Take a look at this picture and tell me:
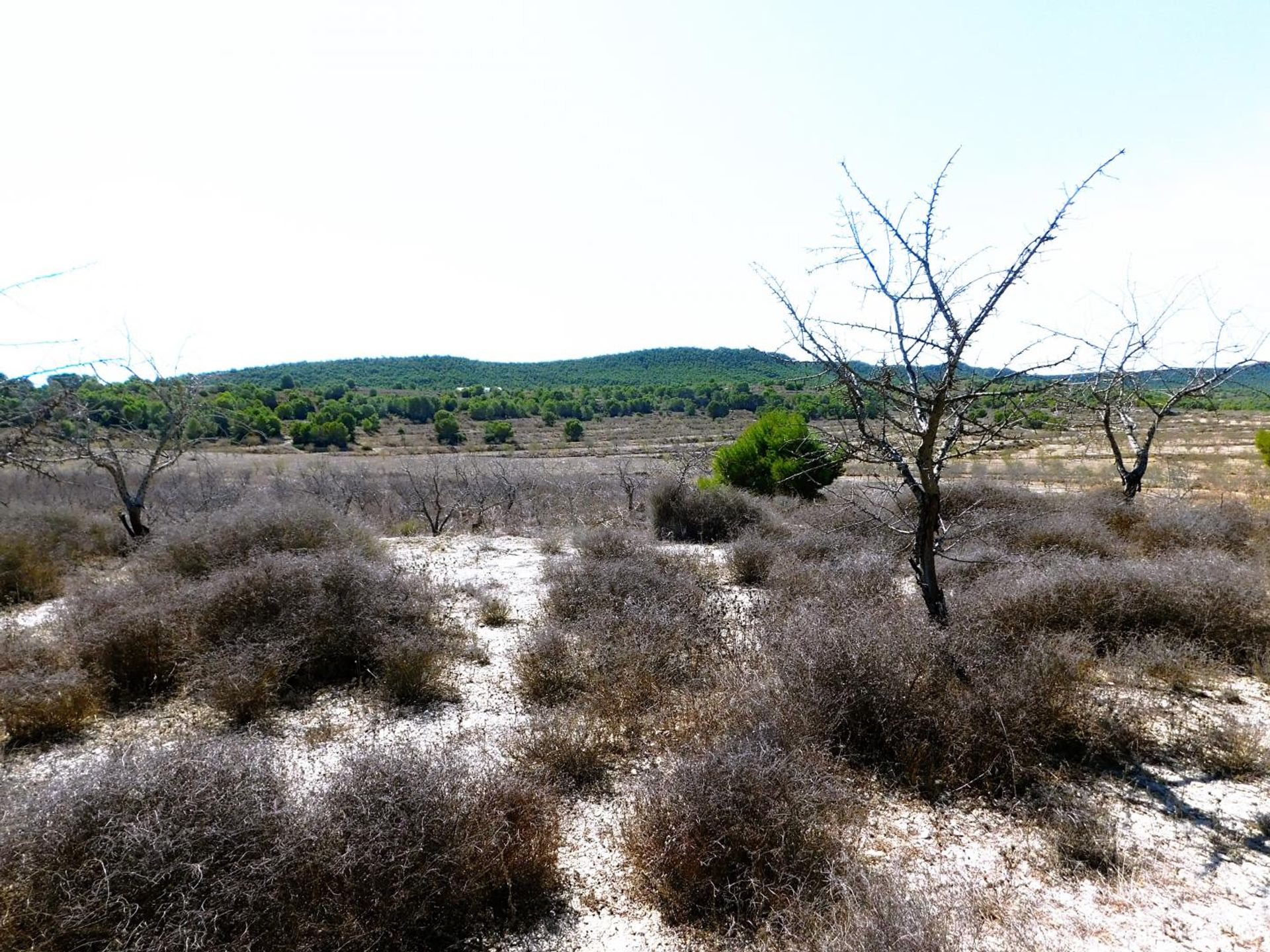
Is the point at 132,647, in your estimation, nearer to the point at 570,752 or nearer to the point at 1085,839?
the point at 570,752

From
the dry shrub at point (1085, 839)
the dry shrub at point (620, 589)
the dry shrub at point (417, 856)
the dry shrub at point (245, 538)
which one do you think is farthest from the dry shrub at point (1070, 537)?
the dry shrub at point (245, 538)

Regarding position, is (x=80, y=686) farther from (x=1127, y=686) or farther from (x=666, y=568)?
(x=1127, y=686)

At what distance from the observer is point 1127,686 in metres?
5.50

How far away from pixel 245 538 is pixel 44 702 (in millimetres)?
3460

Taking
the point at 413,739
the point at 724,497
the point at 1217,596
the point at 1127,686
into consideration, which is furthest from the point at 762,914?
the point at 724,497

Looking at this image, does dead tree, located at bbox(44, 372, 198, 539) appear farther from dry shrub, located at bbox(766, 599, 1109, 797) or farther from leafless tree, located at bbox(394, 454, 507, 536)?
dry shrub, located at bbox(766, 599, 1109, 797)

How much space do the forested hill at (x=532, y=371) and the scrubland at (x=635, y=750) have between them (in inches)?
2483

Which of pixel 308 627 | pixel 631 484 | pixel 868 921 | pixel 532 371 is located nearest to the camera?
pixel 868 921

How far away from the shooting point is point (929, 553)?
552cm

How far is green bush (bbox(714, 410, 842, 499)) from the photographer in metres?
14.9

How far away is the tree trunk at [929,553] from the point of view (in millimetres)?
5395

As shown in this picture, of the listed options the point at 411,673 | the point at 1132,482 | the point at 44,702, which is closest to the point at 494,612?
the point at 411,673

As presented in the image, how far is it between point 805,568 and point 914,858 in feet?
16.7

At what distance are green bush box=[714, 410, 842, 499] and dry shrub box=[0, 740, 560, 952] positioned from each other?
1184 cm
